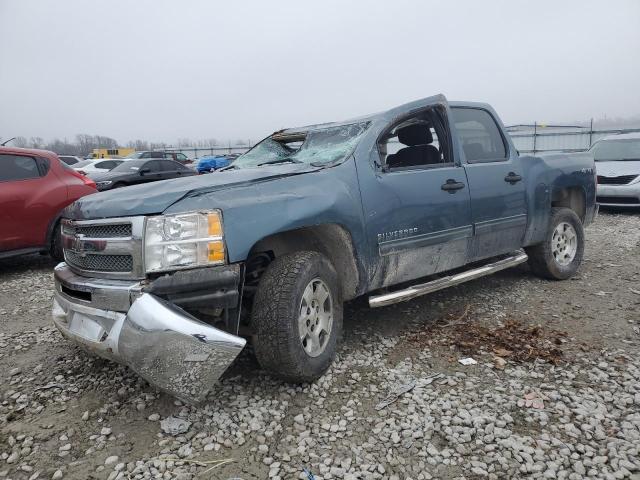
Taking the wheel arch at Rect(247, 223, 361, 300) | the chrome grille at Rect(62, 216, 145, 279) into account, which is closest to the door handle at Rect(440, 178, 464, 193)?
the wheel arch at Rect(247, 223, 361, 300)

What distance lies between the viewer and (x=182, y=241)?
7.91 feet

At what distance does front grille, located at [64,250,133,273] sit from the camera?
2477 mm

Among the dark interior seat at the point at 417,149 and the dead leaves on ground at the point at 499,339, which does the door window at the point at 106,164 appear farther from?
the dead leaves on ground at the point at 499,339

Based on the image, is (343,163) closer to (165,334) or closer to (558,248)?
(165,334)

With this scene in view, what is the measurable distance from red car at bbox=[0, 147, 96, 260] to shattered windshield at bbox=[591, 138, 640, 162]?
10623 mm

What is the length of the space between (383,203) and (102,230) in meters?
1.81

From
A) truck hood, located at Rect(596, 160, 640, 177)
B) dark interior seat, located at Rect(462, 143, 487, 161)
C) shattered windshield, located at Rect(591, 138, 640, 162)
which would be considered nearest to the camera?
dark interior seat, located at Rect(462, 143, 487, 161)

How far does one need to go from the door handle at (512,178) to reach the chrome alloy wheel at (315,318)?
7.62ft

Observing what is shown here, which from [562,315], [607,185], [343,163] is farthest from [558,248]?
[607,185]

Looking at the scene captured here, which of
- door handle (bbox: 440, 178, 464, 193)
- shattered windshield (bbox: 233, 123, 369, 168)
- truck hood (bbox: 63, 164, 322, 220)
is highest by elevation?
shattered windshield (bbox: 233, 123, 369, 168)

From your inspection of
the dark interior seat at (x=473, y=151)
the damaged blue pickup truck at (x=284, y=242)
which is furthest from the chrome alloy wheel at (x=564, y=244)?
the dark interior seat at (x=473, y=151)

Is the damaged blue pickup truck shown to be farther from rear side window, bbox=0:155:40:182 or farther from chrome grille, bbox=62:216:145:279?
rear side window, bbox=0:155:40:182

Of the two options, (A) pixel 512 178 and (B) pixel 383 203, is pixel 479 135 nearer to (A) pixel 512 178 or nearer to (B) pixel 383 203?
(A) pixel 512 178

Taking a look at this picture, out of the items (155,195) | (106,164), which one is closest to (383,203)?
(155,195)
